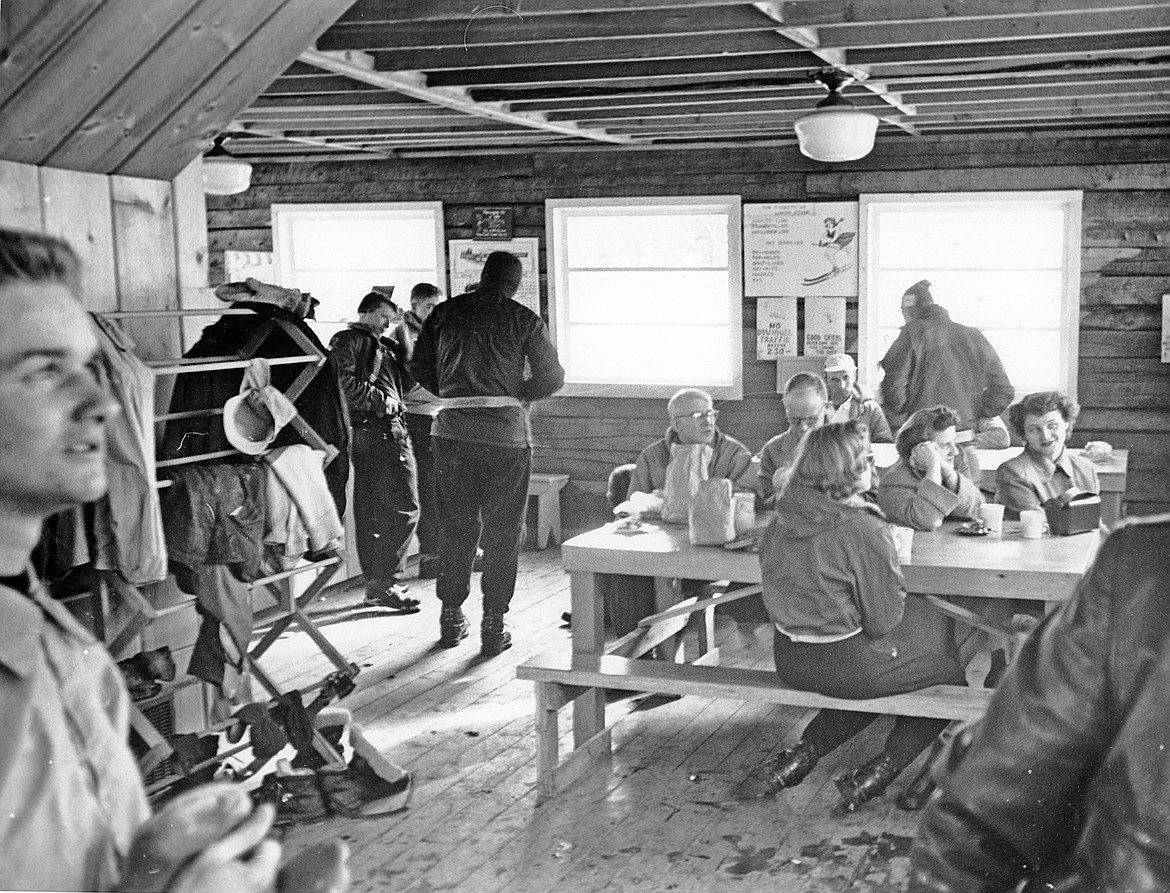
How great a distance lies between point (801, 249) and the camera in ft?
23.7

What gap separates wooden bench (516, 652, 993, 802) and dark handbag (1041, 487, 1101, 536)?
57 cm

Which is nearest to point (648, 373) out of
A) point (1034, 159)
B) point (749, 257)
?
point (749, 257)

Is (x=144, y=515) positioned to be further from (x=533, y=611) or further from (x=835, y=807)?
(x=533, y=611)

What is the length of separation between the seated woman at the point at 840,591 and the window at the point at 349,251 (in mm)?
4769

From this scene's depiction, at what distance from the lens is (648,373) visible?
768 cm

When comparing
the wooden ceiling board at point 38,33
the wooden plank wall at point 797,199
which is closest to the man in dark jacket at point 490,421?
the wooden plank wall at point 797,199

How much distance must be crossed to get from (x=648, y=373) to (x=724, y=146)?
1328 mm

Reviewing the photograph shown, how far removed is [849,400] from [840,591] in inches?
99.9

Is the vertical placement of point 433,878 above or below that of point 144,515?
below

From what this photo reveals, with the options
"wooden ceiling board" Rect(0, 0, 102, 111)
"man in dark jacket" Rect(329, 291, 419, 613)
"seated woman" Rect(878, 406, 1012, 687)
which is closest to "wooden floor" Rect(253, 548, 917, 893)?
"seated woman" Rect(878, 406, 1012, 687)

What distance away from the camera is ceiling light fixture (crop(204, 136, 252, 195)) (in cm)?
623

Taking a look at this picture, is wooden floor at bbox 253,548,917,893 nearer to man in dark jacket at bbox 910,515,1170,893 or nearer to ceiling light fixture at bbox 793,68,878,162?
ceiling light fixture at bbox 793,68,878,162

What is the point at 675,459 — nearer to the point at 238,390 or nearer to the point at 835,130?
the point at 835,130

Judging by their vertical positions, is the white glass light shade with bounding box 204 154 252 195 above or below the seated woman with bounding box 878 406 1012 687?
above
